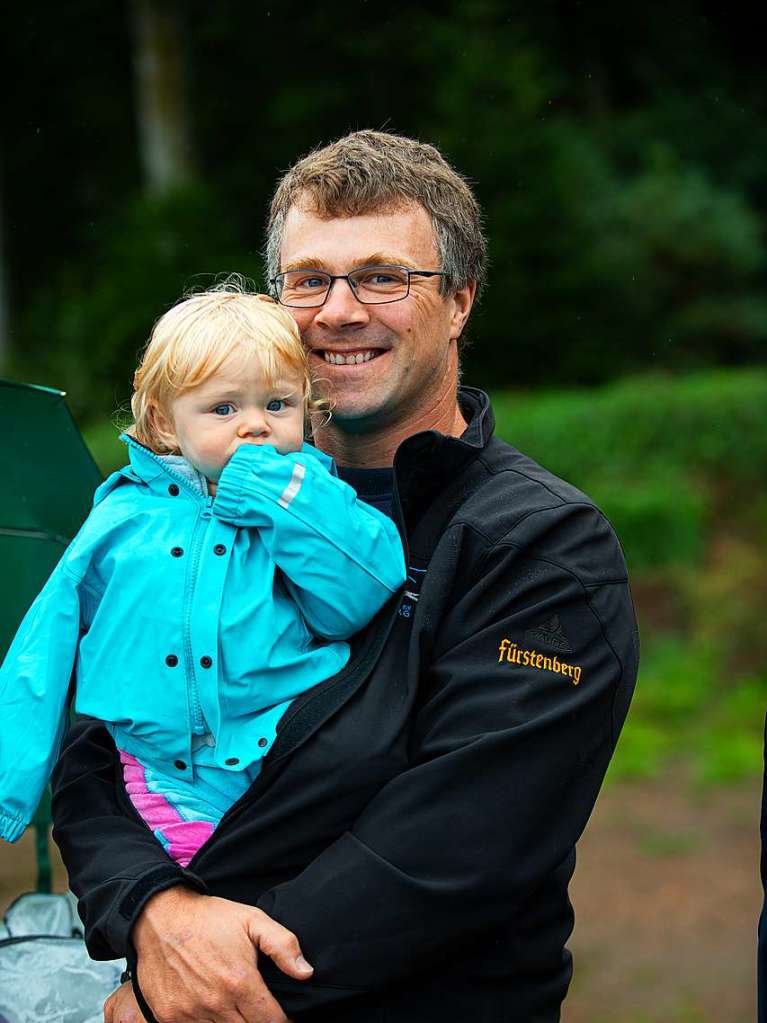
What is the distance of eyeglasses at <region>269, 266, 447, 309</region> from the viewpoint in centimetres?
245

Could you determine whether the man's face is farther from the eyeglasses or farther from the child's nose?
the child's nose

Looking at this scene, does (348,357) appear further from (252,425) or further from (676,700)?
(676,700)

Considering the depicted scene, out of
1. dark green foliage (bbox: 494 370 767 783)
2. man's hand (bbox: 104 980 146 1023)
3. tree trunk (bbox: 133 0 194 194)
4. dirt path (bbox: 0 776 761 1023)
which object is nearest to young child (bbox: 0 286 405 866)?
man's hand (bbox: 104 980 146 1023)

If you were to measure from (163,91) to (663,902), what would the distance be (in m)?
14.0

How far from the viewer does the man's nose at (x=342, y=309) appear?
243 cm

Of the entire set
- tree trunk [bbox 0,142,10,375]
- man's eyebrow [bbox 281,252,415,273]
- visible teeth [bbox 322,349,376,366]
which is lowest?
tree trunk [bbox 0,142,10,375]

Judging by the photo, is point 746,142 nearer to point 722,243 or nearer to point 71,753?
point 722,243

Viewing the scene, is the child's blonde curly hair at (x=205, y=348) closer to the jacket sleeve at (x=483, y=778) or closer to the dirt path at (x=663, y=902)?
the jacket sleeve at (x=483, y=778)

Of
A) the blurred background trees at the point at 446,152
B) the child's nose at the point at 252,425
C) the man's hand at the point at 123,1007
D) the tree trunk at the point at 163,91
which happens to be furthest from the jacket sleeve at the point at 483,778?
the tree trunk at the point at 163,91

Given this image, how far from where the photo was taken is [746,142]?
53.7 feet

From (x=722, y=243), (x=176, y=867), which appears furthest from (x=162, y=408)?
(x=722, y=243)

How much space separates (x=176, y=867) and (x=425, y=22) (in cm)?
1530

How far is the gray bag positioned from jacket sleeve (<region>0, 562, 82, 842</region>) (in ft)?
1.39

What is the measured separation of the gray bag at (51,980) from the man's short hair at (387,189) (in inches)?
52.6
